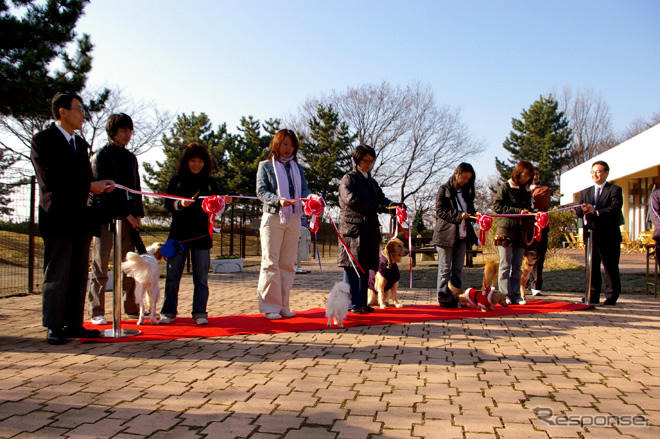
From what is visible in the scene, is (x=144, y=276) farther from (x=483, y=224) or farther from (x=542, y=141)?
(x=542, y=141)

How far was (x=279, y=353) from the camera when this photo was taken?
13.4 ft

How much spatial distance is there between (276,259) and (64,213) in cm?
219

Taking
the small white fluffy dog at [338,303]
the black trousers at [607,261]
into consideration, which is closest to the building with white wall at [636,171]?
the black trousers at [607,261]

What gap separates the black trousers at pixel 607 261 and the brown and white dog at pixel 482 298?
1497 millimetres

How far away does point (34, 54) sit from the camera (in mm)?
10508

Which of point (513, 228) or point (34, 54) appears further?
point (34, 54)

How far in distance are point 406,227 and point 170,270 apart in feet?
9.39

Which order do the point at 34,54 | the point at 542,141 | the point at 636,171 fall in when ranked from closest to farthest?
the point at 34,54
the point at 636,171
the point at 542,141

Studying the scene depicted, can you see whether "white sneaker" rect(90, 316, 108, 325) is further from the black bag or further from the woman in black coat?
the black bag

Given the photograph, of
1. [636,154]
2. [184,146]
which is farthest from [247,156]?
[636,154]

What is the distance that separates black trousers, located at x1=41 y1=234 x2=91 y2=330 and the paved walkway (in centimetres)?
27

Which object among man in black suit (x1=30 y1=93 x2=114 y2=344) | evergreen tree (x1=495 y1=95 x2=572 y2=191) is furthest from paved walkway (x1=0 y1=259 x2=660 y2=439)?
evergreen tree (x1=495 y1=95 x2=572 y2=191)

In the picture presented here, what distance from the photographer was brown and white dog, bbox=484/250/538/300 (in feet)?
22.7

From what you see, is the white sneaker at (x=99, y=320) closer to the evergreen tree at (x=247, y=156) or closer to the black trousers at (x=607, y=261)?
the black trousers at (x=607, y=261)
